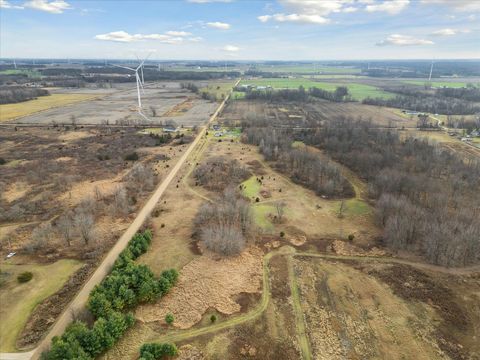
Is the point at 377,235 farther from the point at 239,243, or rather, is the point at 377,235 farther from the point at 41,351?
the point at 41,351

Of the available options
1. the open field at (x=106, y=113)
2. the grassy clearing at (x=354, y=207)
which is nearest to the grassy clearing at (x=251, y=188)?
the grassy clearing at (x=354, y=207)

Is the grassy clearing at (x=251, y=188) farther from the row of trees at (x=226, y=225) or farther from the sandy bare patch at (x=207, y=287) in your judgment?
the sandy bare patch at (x=207, y=287)

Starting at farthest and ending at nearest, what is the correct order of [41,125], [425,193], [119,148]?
1. [41,125]
2. [119,148]
3. [425,193]

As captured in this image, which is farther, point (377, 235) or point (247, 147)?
point (247, 147)

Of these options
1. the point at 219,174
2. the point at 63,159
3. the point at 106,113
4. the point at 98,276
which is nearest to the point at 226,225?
the point at 98,276

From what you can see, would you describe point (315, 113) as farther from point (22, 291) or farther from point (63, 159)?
point (22, 291)

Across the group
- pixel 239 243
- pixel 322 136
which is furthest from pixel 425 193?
pixel 322 136
